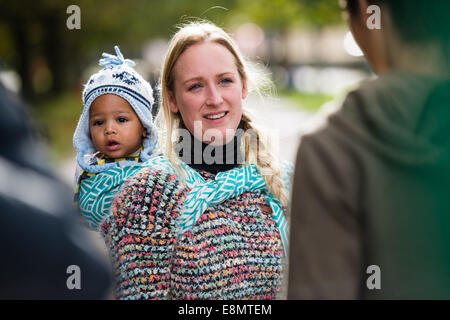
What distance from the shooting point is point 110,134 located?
199 cm

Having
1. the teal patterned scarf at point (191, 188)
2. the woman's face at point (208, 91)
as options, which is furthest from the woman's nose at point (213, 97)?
the teal patterned scarf at point (191, 188)

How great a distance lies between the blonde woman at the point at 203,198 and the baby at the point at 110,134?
0.36 ft

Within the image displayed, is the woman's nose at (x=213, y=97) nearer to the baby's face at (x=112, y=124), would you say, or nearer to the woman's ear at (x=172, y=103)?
the woman's ear at (x=172, y=103)

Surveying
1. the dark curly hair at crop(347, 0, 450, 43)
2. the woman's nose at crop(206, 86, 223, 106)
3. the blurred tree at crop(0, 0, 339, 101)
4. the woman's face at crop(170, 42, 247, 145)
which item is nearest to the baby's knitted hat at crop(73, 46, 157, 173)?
the woman's face at crop(170, 42, 247, 145)

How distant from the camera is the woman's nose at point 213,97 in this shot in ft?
6.54

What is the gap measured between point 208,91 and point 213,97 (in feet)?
0.13

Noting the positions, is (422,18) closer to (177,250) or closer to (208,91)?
(208,91)

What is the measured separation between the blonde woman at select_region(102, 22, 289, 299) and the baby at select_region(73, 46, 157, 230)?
0.11 meters

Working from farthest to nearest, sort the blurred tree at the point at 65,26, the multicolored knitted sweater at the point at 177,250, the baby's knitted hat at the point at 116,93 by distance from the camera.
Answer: the blurred tree at the point at 65,26
the baby's knitted hat at the point at 116,93
the multicolored knitted sweater at the point at 177,250

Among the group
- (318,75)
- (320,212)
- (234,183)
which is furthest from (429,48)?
(318,75)

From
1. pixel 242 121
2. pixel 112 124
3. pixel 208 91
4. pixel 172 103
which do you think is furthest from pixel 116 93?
pixel 242 121

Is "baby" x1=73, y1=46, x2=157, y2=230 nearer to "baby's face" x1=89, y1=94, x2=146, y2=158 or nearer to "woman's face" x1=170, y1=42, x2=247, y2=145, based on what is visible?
"baby's face" x1=89, y1=94, x2=146, y2=158

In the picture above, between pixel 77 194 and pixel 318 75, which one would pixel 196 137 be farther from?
pixel 318 75

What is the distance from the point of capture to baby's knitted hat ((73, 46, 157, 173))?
1972 millimetres
